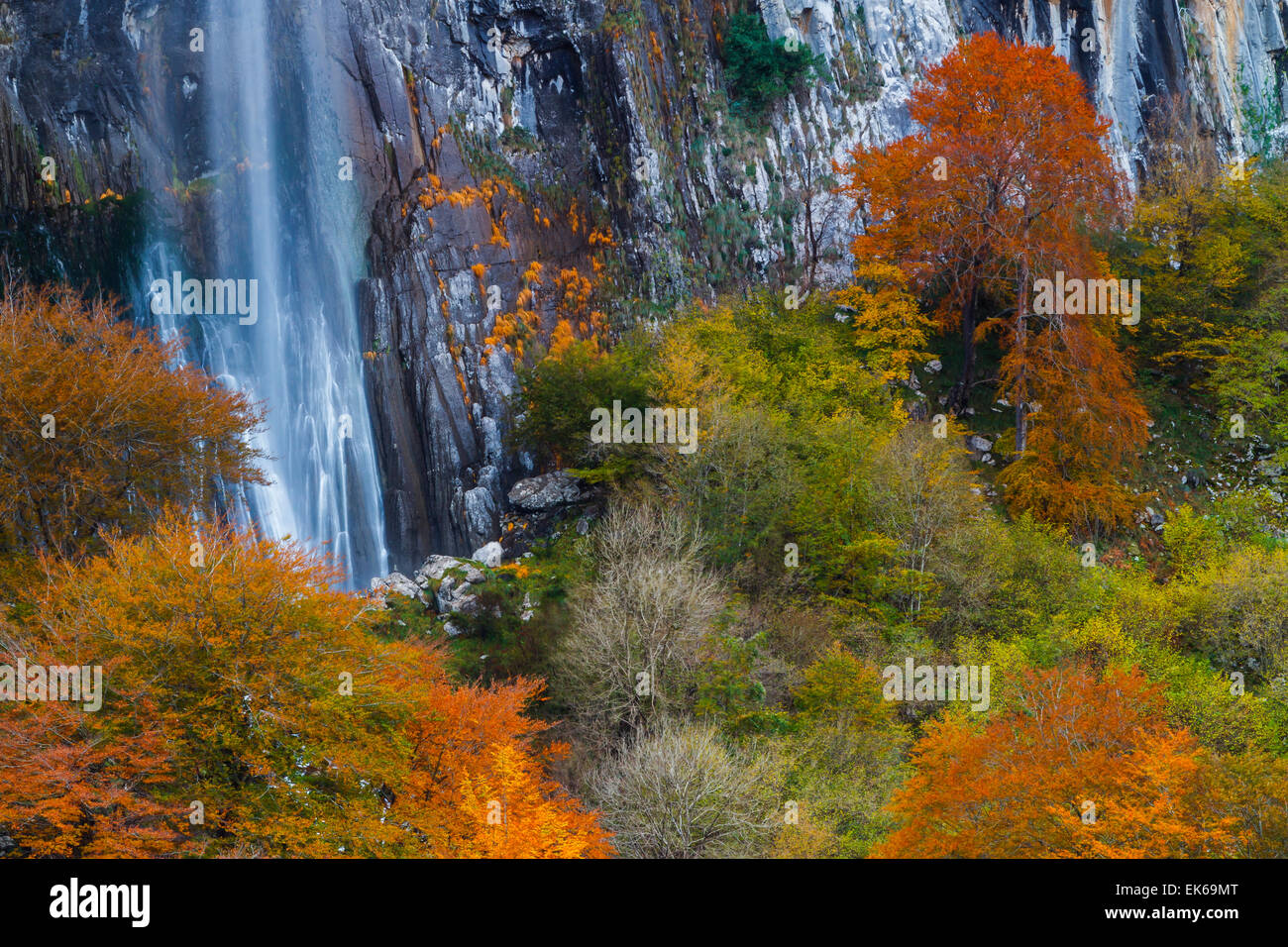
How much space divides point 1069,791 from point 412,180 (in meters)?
31.7

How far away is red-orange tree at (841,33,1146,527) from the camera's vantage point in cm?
3064

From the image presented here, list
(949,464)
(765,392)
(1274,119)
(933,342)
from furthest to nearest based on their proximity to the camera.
Answer: 1. (1274,119)
2. (933,342)
3. (765,392)
4. (949,464)

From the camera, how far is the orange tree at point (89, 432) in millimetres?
22156

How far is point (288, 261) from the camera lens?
37.2 m

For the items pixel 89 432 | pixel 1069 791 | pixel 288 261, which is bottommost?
pixel 1069 791

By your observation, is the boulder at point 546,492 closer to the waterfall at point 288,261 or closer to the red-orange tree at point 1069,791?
the waterfall at point 288,261

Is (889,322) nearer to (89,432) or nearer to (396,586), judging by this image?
(396,586)

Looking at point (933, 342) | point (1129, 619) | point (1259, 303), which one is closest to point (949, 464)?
point (1129, 619)

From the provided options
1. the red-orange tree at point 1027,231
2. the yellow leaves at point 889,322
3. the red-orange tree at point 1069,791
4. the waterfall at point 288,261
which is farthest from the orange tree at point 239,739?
the red-orange tree at point 1027,231

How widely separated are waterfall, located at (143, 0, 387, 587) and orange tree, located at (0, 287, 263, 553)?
9292 mm

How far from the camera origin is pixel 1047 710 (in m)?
17.4

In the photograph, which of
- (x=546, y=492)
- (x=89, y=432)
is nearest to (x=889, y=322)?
(x=546, y=492)
